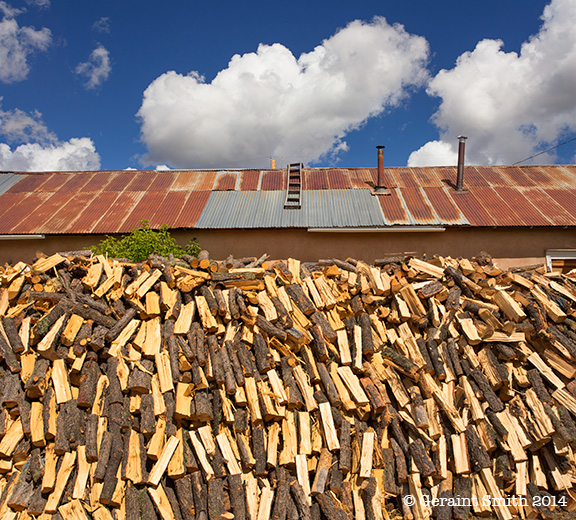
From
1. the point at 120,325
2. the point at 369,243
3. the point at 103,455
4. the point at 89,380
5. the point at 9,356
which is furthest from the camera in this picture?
the point at 369,243

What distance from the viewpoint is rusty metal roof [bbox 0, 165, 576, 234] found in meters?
12.6

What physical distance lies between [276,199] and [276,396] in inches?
380

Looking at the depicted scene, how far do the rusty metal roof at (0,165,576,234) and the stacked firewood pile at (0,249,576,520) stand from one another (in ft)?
21.0

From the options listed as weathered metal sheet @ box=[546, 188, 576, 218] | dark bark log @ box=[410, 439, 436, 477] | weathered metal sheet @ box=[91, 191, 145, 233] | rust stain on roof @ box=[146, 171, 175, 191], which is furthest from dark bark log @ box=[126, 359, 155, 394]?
weathered metal sheet @ box=[546, 188, 576, 218]

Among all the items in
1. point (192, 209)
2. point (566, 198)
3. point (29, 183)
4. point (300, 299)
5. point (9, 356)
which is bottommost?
point (9, 356)

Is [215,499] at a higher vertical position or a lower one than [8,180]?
lower

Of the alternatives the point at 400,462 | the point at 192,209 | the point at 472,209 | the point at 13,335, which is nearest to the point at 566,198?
the point at 472,209

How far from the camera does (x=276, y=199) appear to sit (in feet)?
45.8

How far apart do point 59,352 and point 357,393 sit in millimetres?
4321

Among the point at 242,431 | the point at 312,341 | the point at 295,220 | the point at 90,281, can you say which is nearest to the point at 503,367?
the point at 312,341

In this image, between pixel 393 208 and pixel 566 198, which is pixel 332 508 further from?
pixel 566 198

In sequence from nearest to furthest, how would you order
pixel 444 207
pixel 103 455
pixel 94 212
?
pixel 103 455 → pixel 444 207 → pixel 94 212

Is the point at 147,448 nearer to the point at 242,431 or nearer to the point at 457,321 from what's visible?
the point at 242,431

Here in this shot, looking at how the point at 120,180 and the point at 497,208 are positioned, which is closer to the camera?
the point at 497,208
